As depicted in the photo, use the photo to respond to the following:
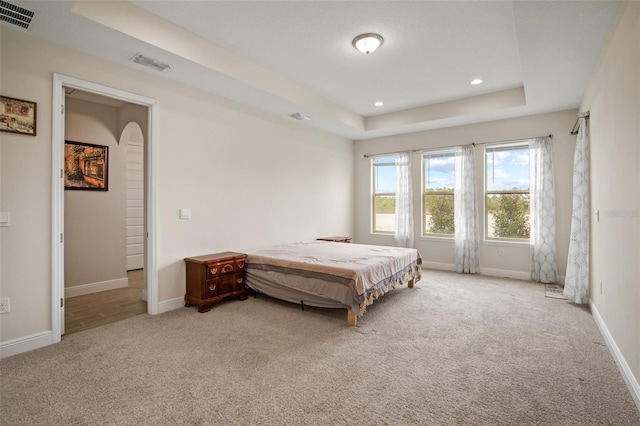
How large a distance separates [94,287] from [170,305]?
5.65 feet

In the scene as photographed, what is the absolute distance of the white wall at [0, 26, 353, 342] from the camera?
2672 mm

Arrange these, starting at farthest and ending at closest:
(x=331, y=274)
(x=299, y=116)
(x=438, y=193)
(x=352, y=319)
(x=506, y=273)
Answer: (x=438, y=193)
(x=506, y=273)
(x=299, y=116)
(x=331, y=274)
(x=352, y=319)

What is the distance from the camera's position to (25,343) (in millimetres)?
2678

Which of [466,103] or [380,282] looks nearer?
[380,282]

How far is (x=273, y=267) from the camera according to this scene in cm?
394

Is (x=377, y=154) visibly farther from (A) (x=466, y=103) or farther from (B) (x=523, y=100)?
(B) (x=523, y=100)

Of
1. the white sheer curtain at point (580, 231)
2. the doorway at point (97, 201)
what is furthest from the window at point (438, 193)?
the doorway at point (97, 201)

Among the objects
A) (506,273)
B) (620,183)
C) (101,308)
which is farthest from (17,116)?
(506,273)

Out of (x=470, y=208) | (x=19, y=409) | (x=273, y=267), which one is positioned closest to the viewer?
(x=19, y=409)

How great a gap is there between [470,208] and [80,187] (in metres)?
6.24

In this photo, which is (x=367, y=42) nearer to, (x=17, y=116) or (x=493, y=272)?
(x=17, y=116)

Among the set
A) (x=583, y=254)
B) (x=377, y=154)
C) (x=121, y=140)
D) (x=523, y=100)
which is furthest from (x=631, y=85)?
(x=121, y=140)

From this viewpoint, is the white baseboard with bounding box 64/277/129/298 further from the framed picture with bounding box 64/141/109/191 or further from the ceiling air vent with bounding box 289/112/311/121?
the ceiling air vent with bounding box 289/112/311/121

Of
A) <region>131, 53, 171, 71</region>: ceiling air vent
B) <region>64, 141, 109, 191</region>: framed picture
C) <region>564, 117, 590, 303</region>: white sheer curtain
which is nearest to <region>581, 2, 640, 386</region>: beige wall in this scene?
<region>564, 117, 590, 303</region>: white sheer curtain
